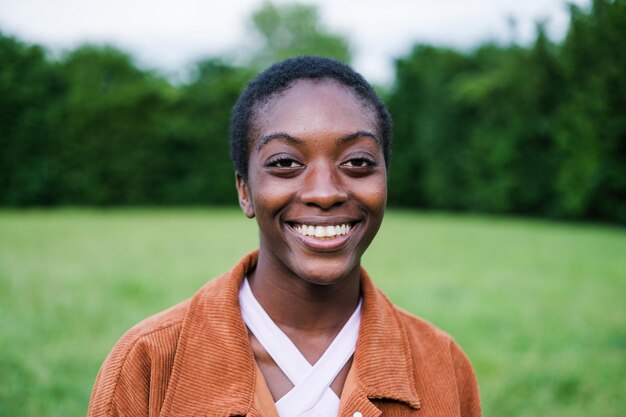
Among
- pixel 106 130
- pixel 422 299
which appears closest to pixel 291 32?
pixel 106 130

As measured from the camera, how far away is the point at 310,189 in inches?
69.1

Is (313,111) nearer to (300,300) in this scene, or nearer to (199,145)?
(300,300)

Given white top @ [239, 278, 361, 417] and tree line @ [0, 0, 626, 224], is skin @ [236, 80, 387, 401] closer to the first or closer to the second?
white top @ [239, 278, 361, 417]

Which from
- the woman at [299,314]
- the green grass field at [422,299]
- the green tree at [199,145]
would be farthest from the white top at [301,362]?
the green tree at [199,145]

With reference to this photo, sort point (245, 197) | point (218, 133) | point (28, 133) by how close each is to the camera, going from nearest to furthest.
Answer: point (245, 197), point (28, 133), point (218, 133)

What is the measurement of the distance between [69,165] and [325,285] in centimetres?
2332

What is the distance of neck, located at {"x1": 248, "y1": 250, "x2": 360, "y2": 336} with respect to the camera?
188 cm

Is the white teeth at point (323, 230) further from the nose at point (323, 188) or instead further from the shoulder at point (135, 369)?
the shoulder at point (135, 369)

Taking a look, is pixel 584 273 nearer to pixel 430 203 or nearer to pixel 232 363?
pixel 232 363

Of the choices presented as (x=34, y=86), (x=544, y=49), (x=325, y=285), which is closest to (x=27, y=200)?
(x=34, y=86)

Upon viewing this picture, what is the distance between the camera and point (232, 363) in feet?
5.49

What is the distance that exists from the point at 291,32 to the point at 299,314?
3760 cm

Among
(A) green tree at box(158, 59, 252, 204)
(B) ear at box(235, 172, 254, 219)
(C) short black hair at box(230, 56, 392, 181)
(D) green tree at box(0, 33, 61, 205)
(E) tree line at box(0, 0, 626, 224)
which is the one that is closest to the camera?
(C) short black hair at box(230, 56, 392, 181)

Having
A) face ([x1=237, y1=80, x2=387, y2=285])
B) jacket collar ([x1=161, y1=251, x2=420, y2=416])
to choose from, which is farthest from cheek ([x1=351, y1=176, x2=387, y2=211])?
jacket collar ([x1=161, y1=251, x2=420, y2=416])
